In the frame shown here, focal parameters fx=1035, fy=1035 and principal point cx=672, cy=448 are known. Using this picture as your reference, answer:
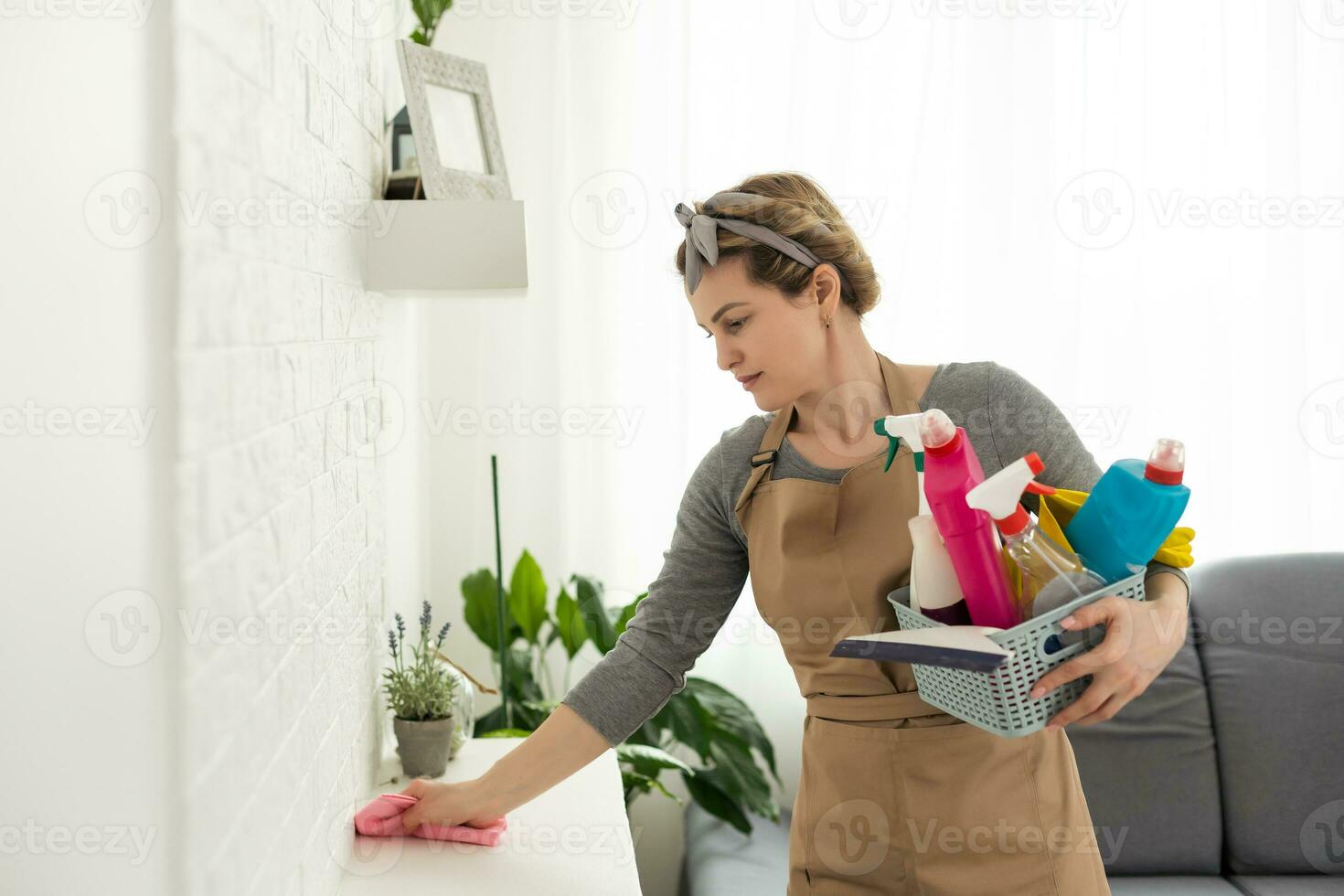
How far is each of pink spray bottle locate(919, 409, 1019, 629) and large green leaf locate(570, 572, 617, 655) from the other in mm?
1305

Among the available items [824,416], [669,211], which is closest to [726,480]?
[824,416]

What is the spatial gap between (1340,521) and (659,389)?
5.67 ft

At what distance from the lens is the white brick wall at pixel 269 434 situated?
0.70 metres

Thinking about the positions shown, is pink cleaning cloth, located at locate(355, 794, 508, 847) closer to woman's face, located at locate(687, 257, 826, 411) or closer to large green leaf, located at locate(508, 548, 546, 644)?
woman's face, located at locate(687, 257, 826, 411)

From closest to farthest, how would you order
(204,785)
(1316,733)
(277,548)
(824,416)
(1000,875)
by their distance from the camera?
(204,785), (277,548), (1000,875), (824,416), (1316,733)

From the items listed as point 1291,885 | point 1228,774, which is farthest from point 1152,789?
point 1291,885

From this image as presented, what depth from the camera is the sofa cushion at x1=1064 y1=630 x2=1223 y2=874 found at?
83.0 inches

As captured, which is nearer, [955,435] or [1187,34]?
[955,435]

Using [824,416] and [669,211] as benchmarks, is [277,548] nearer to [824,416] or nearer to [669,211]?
[824,416]

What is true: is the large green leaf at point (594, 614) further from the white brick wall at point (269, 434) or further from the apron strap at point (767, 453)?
the apron strap at point (767, 453)

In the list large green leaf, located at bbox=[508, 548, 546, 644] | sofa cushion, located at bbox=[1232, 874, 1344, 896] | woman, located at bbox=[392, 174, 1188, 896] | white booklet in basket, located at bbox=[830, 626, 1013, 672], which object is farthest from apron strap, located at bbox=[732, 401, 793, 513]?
sofa cushion, located at bbox=[1232, 874, 1344, 896]

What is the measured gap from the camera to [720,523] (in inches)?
55.4

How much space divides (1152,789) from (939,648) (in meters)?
1.52

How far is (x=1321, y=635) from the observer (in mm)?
2188
